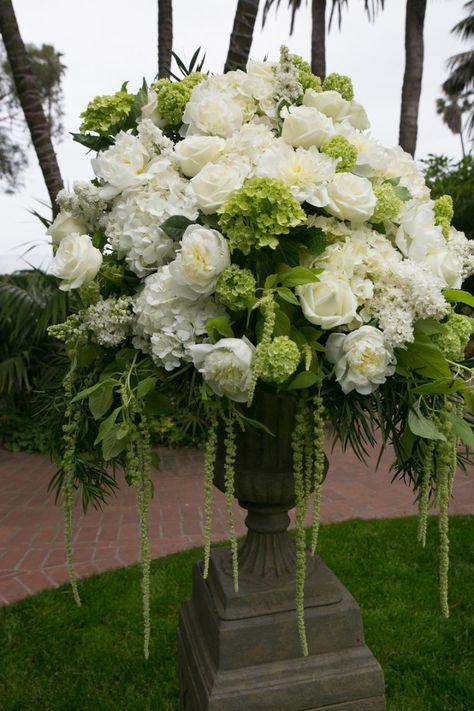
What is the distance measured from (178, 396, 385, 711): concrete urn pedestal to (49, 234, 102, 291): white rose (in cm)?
63

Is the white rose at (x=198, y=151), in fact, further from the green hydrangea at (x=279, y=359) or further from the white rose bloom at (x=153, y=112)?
the green hydrangea at (x=279, y=359)

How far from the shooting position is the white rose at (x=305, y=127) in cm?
135

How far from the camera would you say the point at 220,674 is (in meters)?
1.72

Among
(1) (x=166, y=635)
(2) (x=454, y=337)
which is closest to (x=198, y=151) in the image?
(2) (x=454, y=337)

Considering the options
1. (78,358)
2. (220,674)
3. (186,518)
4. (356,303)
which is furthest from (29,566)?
(356,303)

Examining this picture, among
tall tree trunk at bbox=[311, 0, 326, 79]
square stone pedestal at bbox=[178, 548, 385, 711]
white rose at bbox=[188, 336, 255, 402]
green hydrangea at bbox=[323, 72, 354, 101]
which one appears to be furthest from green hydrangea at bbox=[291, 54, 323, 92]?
tall tree trunk at bbox=[311, 0, 326, 79]

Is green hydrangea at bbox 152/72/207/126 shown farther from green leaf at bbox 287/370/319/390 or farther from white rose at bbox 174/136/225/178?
Result: green leaf at bbox 287/370/319/390

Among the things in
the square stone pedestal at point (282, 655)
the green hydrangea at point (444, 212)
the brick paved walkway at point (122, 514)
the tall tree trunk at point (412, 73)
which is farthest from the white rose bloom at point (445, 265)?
the tall tree trunk at point (412, 73)

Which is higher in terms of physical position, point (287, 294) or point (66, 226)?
point (66, 226)

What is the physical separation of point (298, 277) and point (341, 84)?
28.8 inches

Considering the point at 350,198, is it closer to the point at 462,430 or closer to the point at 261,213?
the point at 261,213

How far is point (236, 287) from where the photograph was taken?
3.83ft

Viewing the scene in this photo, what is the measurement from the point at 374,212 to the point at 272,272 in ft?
0.94

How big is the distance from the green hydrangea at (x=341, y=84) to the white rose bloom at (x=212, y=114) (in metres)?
0.31
